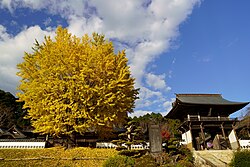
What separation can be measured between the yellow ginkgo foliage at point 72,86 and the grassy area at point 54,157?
164cm

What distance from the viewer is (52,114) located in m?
16.0

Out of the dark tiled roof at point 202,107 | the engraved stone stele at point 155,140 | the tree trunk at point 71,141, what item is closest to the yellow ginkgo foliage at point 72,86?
the tree trunk at point 71,141

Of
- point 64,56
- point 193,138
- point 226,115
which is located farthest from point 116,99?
point 226,115

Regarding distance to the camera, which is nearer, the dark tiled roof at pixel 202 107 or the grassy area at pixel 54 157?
the grassy area at pixel 54 157

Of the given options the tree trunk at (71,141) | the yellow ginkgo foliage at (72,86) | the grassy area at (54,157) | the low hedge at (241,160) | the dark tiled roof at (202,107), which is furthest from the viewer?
the dark tiled roof at (202,107)

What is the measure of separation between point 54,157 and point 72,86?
551cm

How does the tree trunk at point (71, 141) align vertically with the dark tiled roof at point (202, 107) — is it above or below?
below

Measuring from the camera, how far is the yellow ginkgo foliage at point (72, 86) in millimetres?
16062

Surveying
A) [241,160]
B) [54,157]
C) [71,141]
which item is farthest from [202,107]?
[54,157]

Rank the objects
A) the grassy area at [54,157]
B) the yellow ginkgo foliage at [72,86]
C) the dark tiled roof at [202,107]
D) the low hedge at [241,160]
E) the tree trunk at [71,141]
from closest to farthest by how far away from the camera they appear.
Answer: the low hedge at [241,160] < the grassy area at [54,157] < the yellow ginkgo foliage at [72,86] < the tree trunk at [71,141] < the dark tiled roof at [202,107]

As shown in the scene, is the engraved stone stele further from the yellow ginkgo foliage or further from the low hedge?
the low hedge

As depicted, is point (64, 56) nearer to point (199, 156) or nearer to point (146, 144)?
point (146, 144)

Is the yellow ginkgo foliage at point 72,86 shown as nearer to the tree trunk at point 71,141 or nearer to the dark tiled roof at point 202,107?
the tree trunk at point 71,141

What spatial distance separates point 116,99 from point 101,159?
4766 mm
